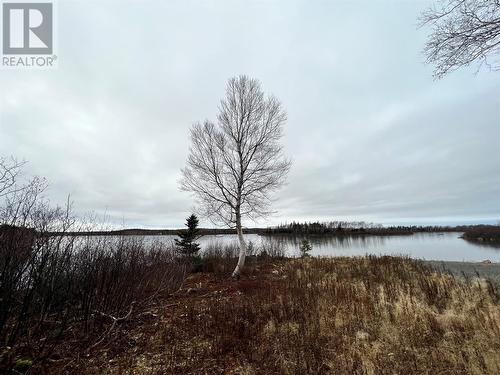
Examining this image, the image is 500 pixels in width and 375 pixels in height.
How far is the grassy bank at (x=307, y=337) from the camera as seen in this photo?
388cm

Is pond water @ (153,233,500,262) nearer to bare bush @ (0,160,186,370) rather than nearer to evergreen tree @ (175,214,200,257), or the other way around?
evergreen tree @ (175,214,200,257)

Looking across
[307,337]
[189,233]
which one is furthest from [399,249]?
[307,337]

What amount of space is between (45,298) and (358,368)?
17.2ft

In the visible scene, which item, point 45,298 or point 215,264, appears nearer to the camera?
point 45,298

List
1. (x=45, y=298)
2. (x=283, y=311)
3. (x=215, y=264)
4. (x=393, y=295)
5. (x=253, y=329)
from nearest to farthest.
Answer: (x=45, y=298)
(x=253, y=329)
(x=283, y=311)
(x=393, y=295)
(x=215, y=264)

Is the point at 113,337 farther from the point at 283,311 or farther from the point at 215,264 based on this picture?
the point at 215,264

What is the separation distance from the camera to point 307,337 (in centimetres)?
486

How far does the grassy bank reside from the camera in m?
3.88

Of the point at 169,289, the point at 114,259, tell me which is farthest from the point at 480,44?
the point at 169,289

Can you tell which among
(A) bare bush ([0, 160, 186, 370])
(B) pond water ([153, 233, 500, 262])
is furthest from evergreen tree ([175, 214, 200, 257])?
(A) bare bush ([0, 160, 186, 370])

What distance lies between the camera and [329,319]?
581cm

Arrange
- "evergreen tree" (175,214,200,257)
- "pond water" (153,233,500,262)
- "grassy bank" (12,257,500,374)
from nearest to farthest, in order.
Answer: "grassy bank" (12,257,500,374) < "evergreen tree" (175,214,200,257) < "pond water" (153,233,500,262)

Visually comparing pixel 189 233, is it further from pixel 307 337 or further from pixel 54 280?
pixel 307 337

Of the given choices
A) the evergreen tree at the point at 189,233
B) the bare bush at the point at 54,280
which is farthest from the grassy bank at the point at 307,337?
the evergreen tree at the point at 189,233
